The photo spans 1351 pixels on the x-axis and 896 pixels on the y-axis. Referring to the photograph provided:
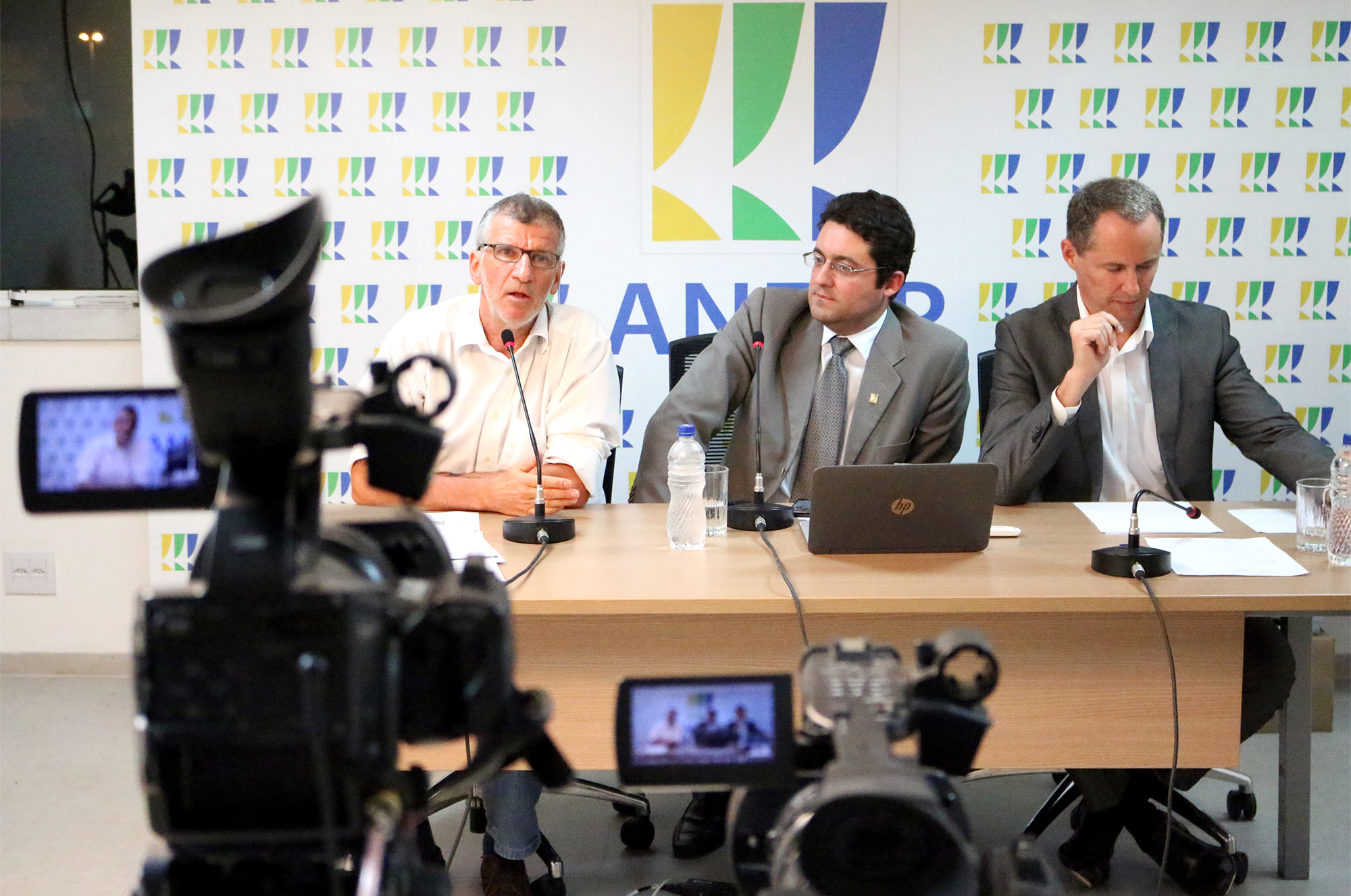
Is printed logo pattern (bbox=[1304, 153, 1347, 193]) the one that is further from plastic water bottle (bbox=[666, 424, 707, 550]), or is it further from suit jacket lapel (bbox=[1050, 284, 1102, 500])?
plastic water bottle (bbox=[666, 424, 707, 550])

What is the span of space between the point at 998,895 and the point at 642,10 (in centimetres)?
293

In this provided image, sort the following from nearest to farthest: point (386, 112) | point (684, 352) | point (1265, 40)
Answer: point (684, 352)
point (1265, 40)
point (386, 112)

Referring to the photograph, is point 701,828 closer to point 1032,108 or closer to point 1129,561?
point 1129,561

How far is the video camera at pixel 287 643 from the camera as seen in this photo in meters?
0.69

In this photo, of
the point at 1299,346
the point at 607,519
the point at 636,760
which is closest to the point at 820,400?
the point at 607,519

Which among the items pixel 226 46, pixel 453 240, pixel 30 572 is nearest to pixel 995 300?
pixel 453 240

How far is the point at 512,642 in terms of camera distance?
0.78m

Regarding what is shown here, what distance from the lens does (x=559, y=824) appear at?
256 cm

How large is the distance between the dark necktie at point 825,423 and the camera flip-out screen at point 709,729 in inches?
74.3

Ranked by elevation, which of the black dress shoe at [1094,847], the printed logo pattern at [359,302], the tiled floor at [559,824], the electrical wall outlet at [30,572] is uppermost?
the printed logo pattern at [359,302]

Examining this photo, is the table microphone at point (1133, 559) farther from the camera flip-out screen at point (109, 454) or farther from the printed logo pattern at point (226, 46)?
the printed logo pattern at point (226, 46)

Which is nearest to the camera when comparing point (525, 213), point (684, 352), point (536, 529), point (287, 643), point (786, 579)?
point (287, 643)

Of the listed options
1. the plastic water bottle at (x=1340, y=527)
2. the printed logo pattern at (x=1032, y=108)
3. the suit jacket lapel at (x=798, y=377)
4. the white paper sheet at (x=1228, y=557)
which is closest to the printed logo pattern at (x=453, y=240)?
the suit jacket lapel at (x=798, y=377)

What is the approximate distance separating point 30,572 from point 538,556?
232 cm
